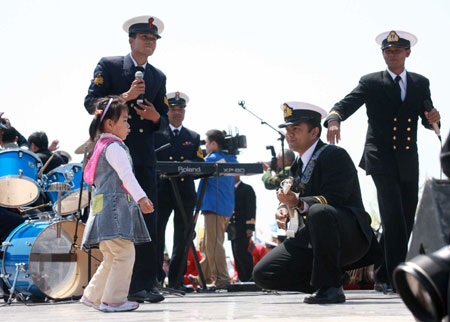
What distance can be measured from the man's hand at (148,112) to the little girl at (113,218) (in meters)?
0.73

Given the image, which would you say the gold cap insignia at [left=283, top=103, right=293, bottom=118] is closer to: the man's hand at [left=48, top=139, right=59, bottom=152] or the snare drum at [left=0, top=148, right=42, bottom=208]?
the snare drum at [left=0, top=148, right=42, bottom=208]

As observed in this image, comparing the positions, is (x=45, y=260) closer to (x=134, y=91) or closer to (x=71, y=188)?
(x=71, y=188)

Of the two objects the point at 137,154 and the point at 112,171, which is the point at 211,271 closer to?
the point at 137,154

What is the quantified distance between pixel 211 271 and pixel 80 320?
235 inches

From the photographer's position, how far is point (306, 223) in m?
5.75

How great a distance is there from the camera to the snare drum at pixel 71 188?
8.21 meters

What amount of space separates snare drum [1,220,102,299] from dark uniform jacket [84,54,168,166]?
1588mm

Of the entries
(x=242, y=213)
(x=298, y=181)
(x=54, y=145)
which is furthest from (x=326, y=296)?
(x=54, y=145)

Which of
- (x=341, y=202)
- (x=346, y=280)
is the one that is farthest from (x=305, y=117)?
(x=346, y=280)

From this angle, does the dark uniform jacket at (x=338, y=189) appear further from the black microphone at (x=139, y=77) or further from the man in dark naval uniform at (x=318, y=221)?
the black microphone at (x=139, y=77)

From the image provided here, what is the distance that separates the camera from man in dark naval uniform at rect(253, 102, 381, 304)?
557 cm

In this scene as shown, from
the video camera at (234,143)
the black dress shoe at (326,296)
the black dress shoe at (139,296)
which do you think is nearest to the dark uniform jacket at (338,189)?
the black dress shoe at (326,296)

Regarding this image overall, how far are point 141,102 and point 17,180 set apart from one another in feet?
7.93

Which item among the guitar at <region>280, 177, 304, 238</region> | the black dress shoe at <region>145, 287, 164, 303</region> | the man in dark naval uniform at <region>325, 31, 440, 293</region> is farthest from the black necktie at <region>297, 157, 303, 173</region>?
the black dress shoe at <region>145, 287, 164, 303</region>
